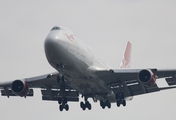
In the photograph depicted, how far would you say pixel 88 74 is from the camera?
50.1m

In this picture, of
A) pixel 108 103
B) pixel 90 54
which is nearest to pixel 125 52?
pixel 108 103

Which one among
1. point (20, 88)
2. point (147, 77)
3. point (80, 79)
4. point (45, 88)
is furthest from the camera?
point (45, 88)

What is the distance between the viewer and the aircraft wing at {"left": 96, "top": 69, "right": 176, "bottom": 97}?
52219 millimetres

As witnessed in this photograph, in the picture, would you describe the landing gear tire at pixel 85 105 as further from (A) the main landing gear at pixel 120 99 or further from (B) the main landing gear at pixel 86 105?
(A) the main landing gear at pixel 120 99

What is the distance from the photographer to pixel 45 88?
57406 millimetres

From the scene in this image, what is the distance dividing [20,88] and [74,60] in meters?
8.36

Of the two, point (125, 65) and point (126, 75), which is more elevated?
point (125, 65)

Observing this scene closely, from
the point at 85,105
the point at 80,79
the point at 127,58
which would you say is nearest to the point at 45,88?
the point at 85,105

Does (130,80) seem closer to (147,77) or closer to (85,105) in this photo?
(147,77)

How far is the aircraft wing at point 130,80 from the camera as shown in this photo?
Answer: 52219 millimetres

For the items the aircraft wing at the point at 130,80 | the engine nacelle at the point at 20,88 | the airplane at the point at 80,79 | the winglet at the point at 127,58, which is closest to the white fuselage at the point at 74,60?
the airplane at the point at 80,79

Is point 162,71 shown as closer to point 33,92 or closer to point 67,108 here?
point 67,108

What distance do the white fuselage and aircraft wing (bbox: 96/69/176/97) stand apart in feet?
2.91

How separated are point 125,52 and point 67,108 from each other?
18825 mm
